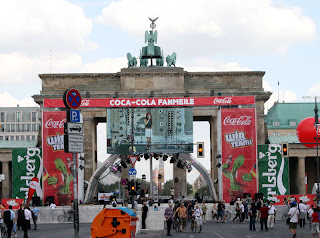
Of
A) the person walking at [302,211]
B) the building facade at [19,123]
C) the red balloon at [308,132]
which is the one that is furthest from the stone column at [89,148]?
the building facade at [19,123]

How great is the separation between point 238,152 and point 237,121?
2853mm

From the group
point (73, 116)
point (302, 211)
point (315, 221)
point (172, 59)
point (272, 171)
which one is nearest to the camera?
point (73, 116)

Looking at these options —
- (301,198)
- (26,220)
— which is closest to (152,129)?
(301,198)

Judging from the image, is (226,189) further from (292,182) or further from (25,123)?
(25,123)

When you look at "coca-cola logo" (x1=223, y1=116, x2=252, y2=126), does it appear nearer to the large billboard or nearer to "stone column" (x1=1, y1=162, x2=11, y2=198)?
the large billboard

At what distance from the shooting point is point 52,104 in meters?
63.4

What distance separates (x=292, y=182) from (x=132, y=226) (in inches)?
2518

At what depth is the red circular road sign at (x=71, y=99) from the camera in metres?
18.2

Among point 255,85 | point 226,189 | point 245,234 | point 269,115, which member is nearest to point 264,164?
point 226,189

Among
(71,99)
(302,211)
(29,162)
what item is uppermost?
(71,99)

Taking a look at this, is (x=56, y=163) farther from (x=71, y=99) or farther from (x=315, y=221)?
(x=71, y=99)

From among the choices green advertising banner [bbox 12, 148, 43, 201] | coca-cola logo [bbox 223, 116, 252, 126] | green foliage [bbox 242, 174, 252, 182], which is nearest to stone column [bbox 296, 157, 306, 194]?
green foliage [bbox 242, 174, 252, 182]

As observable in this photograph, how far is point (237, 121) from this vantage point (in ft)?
208

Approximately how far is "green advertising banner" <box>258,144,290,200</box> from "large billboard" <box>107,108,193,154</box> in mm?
7524
